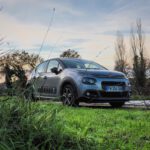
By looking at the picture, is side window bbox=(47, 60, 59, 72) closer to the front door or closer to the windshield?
the front door

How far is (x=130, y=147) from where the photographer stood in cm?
552

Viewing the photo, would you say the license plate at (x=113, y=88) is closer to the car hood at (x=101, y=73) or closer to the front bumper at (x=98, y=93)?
the front bumper at (x=98, y=93)

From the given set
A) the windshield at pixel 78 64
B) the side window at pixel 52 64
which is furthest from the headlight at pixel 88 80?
the side window at pixel 52 64

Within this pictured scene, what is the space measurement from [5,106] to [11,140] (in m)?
0.75

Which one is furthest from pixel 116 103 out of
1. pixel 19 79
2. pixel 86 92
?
pixel 19 79

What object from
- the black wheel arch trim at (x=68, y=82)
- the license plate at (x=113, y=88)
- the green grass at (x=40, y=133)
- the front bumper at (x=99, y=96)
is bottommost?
the green grass at (x=40, y=133)

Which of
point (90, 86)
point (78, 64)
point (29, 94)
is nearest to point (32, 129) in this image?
point (29, 94)

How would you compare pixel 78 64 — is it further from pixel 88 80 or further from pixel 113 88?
pixel 113 88

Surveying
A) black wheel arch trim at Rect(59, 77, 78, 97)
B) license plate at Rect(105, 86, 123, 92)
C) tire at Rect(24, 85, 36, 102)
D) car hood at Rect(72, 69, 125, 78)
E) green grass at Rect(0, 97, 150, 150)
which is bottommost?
green grass at Rect(0, 97, 150, 150)

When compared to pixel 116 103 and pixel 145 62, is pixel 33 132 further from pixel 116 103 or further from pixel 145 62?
pixel 145 62

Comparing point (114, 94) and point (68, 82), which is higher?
point (68, 82)

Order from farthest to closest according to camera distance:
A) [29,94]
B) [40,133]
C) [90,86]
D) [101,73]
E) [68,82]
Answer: [68,82] → [101,73] → [90,86] → [29,94] → [40,133]

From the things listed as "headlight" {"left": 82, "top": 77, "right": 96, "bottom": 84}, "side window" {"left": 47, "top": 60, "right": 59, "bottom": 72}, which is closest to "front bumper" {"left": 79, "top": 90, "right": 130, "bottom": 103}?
"headlight" {"left": 82, "top": 77, "right": 96, "bottom": 84}

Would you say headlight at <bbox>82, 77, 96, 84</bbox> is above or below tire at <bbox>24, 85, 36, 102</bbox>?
above
